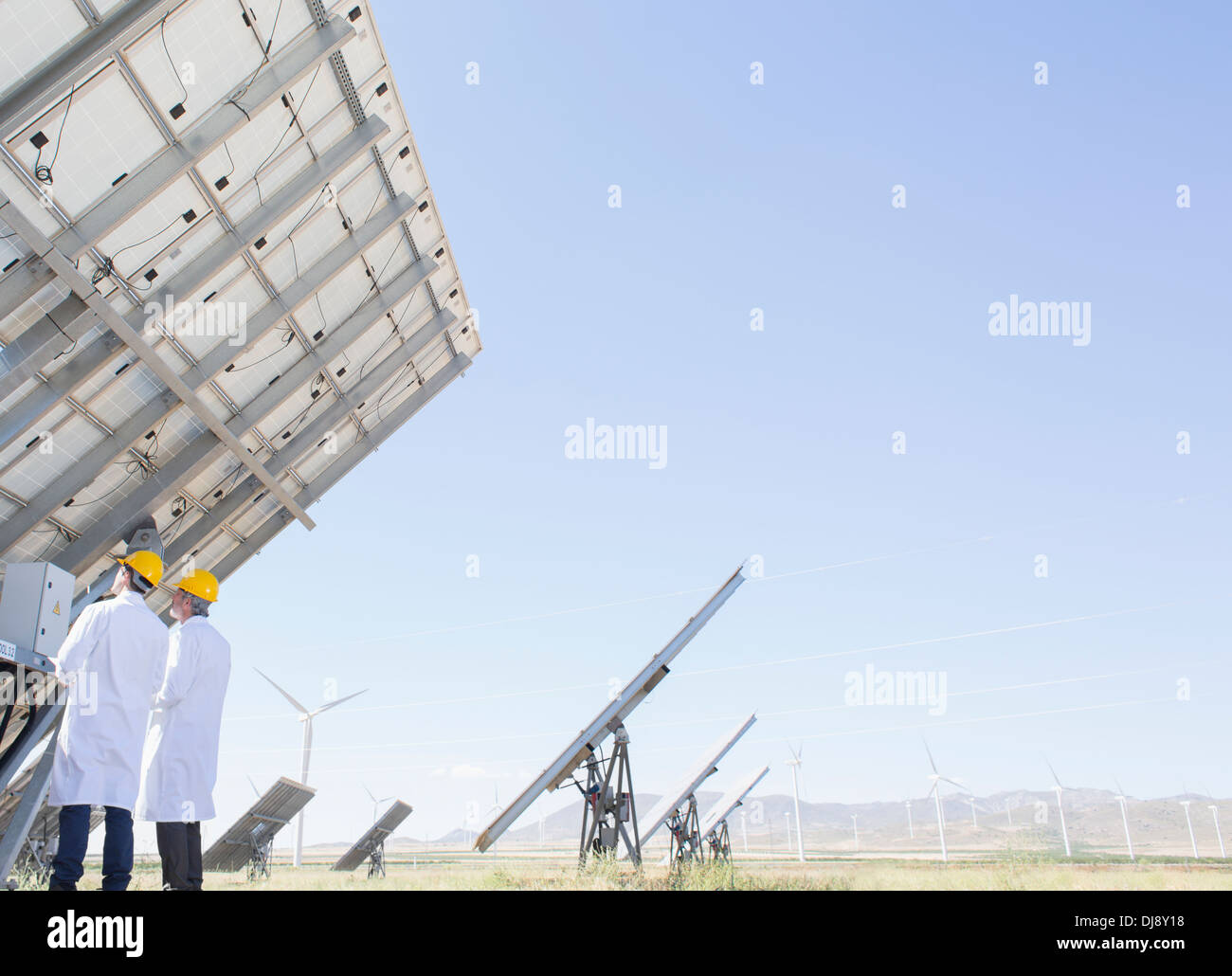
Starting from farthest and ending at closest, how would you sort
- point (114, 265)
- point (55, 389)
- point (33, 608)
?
point (55, 389) → point (114, 265) → point (33, 608)

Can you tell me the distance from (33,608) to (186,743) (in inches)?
133

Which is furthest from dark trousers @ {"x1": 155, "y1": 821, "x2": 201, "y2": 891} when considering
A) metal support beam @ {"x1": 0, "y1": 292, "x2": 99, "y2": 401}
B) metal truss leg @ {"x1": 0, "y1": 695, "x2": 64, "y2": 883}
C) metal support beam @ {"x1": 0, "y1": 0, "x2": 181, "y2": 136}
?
metal support beam @ {"x1": 0, "y1": 0, "x2": 181, "y2": 136}

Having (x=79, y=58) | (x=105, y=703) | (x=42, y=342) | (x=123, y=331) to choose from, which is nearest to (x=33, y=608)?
(x=42, y=342)

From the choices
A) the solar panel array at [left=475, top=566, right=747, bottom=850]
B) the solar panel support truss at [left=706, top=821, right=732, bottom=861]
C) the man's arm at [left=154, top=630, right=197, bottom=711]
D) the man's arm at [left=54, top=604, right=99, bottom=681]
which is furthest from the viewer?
the solar panel support truss at [left=706, top=821, right=732, bottom=861]

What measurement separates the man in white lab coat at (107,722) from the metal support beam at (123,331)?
11.7 ft

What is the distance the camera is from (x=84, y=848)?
15.5ft

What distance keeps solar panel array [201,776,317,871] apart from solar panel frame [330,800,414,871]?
3.66 m

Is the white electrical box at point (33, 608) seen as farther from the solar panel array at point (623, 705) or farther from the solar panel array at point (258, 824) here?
the solar panel array at point (258, 824)

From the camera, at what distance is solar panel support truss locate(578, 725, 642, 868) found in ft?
38.5

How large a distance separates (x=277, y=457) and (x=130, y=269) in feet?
13.0

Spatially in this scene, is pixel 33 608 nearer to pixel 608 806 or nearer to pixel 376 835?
pixel 608 806

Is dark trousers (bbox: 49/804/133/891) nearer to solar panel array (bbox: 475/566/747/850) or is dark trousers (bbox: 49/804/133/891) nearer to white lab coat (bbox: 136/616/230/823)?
white lab coat (bbox: 136/616/230/823)

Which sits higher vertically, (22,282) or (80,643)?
(22,282)

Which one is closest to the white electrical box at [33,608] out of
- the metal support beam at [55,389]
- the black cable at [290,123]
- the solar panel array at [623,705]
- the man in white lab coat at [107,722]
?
the metal support beam at [55,389]
